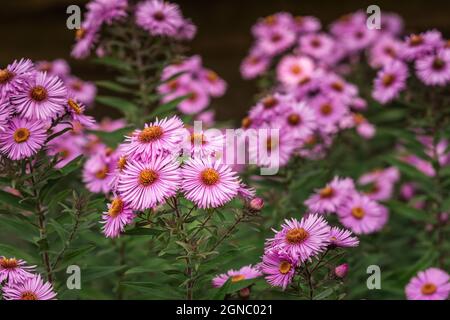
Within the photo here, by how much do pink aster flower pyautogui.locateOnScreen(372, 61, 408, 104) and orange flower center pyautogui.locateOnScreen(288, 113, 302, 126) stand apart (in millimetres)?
354

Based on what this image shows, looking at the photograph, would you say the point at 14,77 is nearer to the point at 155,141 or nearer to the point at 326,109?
the point at 155,141

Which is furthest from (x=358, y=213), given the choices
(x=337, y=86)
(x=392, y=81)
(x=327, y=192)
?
(x=337, y=86)

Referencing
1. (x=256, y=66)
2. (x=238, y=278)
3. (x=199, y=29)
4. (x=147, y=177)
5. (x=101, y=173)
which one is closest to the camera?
(x=147, y=177)

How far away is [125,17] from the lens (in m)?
2.27

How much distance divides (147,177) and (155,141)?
103 mm

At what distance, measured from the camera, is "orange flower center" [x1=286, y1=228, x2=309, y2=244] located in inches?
55.2

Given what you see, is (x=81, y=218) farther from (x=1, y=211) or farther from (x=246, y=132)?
(x=246, y=132)

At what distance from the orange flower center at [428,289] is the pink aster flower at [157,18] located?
3.44 ft

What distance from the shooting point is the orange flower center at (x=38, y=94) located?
1.55 metres

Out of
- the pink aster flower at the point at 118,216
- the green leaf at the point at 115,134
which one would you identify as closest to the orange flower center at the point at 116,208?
the pink aster flower at the point at 118,216

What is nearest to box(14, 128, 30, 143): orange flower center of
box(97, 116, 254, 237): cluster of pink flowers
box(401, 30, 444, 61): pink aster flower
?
box(97, 116, 254, 237): cluster of pink flowers

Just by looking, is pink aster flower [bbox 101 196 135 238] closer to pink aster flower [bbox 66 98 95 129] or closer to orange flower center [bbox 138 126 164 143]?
orange flower center [bbox 138 126 164 143]

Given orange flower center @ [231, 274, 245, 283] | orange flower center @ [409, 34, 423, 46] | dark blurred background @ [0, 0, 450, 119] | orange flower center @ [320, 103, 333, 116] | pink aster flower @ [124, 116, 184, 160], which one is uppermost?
dark blurred background @ [0, 0, 450, 119]
